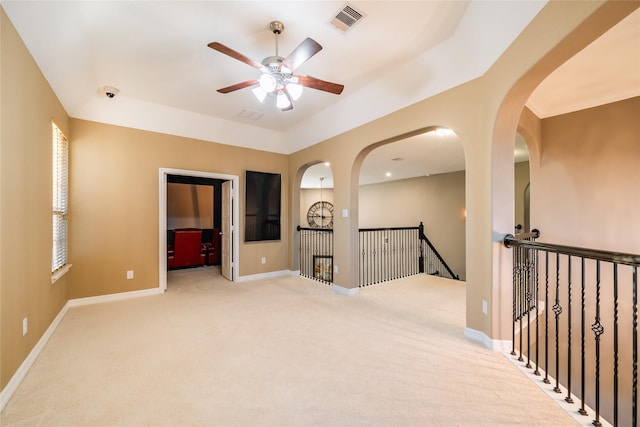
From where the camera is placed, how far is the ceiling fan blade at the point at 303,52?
2.02 m

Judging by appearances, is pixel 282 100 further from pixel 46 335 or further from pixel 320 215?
pixel 320 215

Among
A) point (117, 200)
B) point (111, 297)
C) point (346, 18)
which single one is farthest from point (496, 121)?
point (111, 297)

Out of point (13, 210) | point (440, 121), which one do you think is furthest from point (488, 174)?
point (13, 210)

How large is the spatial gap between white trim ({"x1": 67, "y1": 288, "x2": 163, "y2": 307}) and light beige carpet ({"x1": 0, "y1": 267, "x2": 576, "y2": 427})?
5.7 inches

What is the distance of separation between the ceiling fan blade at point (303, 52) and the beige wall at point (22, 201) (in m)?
1.96

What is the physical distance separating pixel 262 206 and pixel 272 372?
3564 mm

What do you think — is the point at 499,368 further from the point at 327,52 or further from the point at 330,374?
the point at 327,52

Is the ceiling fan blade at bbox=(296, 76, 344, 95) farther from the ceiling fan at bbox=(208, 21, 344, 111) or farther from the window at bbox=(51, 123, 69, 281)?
the window at bbox=(51, 123, 69, 281)

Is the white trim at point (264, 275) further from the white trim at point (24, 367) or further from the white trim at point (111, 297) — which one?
the white trim at point (24, 367)

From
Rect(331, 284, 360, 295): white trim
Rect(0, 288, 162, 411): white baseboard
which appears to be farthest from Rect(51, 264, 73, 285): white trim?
Rect(331, 284, 360, 295): white trim

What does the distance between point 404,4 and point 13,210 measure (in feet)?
11.4

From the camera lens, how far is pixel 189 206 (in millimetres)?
7602

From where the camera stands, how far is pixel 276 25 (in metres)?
2.38

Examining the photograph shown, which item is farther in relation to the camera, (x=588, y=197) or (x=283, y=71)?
(x=588, y=197)
